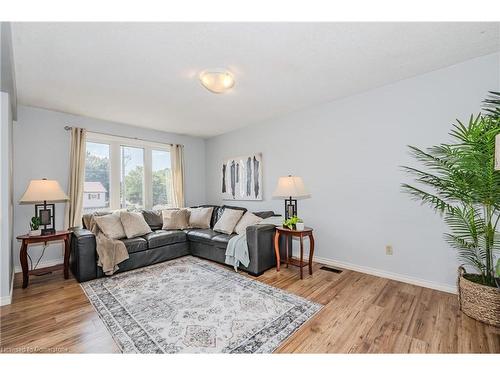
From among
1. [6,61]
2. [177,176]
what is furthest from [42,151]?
[177,176]

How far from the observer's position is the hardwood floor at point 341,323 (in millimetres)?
1651

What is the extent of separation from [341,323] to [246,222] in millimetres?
1976

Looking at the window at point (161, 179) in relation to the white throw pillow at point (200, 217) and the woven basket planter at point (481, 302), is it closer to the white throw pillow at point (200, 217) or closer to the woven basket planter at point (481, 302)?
the white throw pillow at point (200, 217)

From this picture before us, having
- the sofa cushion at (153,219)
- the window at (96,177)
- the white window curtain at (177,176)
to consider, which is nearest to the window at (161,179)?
the white window curtain at (177,176)

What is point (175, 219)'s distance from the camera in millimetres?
4168

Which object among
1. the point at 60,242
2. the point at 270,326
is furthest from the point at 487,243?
the point at 60,242

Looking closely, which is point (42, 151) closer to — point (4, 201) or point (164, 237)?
point (4, 201)

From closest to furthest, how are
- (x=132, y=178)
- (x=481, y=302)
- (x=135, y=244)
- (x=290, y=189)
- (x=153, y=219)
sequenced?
(x=481, y=302)
(x=290, y=189)
(x=135, y=244)
(x=153, y=219)
(x=132, y=178)

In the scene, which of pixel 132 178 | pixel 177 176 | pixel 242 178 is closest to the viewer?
pixel 132 178

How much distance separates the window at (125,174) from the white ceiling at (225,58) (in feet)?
3.07

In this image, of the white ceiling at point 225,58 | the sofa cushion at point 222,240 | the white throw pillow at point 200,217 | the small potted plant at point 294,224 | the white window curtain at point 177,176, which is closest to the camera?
the white ceiling at point 225,58
